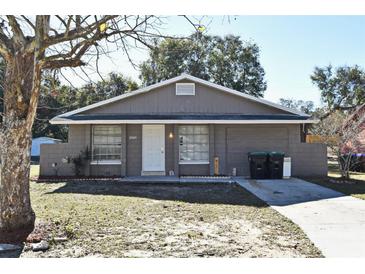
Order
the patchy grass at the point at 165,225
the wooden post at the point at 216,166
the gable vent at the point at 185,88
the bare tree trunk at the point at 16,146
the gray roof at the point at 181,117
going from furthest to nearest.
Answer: the gable vent at the point at 185,88 < the wooden post at the point at 216,166 < the gray roof at the point at 181,117 < the bare tree trunk at the point at 16,146 < the patchy grass at the point at 165,225

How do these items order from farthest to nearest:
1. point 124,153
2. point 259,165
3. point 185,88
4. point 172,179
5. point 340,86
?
point 340,86 < point 185,88 < point 124,153 < point 259,165 < point 172,179

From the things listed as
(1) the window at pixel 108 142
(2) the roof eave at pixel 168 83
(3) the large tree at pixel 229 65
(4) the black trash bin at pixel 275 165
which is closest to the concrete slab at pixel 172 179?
(1) the window at pixel 108 142

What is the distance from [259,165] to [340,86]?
20796 mm

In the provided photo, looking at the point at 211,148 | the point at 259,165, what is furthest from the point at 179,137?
the point at 259,165

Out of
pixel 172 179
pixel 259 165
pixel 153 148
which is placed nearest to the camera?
pixel 172 179

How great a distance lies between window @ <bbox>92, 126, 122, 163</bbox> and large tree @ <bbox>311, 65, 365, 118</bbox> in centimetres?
2181

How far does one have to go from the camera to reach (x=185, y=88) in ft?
45.8

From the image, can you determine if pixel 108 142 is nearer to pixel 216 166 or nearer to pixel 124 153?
pixel 124 153

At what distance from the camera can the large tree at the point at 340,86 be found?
91.1 feet

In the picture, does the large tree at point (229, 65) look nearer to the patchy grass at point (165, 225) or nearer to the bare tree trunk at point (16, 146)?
the patchy grass at point (165, 225)

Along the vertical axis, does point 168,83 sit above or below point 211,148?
above

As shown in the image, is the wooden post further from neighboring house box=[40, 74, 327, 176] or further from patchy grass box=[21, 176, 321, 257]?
patchy grass box=[21, 176, 321, 257]

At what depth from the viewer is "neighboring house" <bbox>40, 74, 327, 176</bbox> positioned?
13.4 meters

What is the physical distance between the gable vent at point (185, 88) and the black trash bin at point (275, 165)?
459 cm
